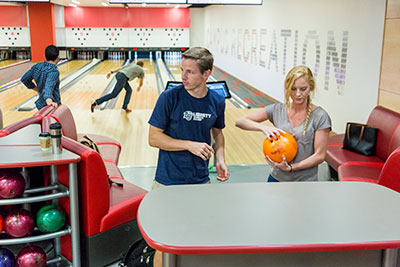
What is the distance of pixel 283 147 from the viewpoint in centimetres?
209

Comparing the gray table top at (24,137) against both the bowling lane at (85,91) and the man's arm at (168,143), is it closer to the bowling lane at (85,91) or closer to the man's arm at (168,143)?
the man's arm at (168,143)

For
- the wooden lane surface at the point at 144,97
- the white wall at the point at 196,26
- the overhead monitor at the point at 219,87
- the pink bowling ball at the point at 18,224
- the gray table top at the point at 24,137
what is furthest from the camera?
the white wall at the point at 196,26

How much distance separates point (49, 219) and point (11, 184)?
264 millimetres

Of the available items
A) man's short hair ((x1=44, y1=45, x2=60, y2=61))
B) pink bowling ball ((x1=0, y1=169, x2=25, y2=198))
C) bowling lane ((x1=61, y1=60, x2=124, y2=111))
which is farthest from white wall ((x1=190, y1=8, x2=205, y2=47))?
pink bowling ball ((x1=0, y1=169, x2=25, y2=198))

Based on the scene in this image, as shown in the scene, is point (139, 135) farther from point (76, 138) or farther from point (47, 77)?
point (76, 138)

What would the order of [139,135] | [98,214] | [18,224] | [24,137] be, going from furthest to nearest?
[139,135], [24,137], [98,214], [18,224]

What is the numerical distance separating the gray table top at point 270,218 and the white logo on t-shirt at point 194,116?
374 mm

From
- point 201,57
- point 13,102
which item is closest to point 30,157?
point 201,57

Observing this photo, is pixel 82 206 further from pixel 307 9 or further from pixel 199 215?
pixel 307 9

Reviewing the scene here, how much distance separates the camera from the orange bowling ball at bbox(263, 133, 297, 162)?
6.87ft

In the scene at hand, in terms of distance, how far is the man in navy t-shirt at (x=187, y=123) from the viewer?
1946 mm

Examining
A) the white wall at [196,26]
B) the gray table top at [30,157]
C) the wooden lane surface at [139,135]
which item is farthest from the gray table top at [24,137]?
the white wall at [196,26]

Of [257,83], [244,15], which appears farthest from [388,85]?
[244,15]

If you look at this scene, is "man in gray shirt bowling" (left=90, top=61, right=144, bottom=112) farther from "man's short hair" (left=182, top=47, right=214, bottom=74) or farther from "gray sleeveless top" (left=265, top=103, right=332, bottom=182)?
"man's short hair" (left=182, top=47, right=214, bottom=74)
